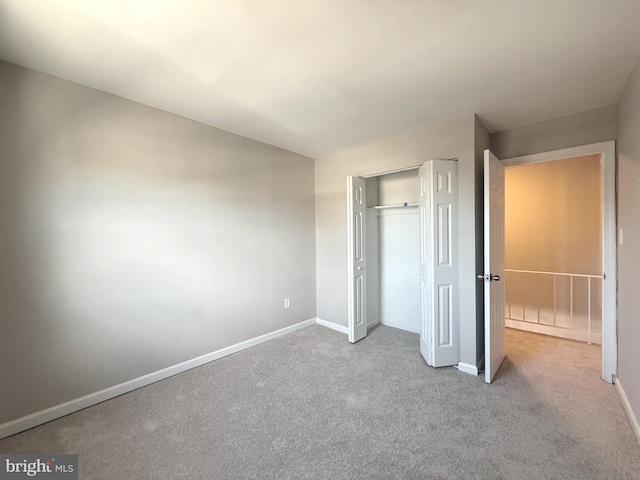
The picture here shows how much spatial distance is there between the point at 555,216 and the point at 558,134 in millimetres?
1694

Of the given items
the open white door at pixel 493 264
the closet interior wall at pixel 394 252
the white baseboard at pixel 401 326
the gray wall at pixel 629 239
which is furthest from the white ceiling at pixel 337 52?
the white baseboard at pixel 401 326

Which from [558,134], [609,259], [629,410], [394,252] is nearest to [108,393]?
[394,252]

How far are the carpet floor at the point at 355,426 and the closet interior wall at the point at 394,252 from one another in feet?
3.67

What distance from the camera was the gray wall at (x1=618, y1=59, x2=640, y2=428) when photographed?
1.75 metres

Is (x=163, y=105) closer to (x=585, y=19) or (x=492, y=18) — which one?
(x=492, y=18)

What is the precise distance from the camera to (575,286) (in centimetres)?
354

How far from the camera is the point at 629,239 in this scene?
1915mm

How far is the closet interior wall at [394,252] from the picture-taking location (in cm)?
352

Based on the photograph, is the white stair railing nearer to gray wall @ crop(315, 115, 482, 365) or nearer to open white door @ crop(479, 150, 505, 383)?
open white door @ crop(479, 150, 505, 383)

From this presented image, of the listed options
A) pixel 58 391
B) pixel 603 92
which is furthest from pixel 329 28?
pixel 58 391

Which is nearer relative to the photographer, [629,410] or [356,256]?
[629,410]

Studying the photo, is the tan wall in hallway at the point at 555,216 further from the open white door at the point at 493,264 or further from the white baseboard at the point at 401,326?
the white baseboard at the point at 401,326

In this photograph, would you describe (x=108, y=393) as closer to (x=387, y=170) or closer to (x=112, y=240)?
(x=112, y=240)

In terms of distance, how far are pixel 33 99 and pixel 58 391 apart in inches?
84.4
